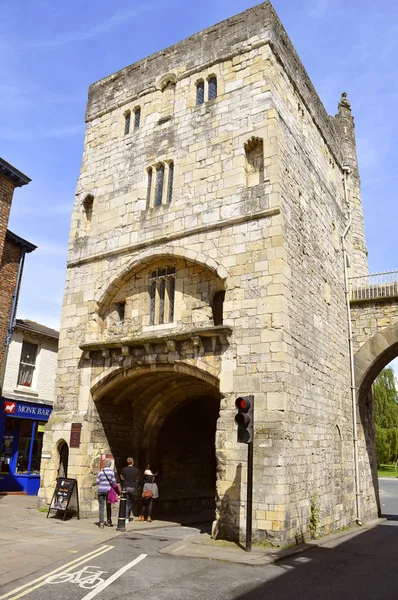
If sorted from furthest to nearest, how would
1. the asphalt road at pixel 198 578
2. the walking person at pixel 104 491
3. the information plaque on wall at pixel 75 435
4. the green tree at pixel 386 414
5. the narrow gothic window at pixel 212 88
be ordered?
the green tree at pixel 386 414, the narrow gothic window at pixel 212 88, the information plaque on wall at pixel 75 435, the walking person at pixel 104 491, the asphalt road at pixel 198 578

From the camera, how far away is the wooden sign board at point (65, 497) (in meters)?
10.4

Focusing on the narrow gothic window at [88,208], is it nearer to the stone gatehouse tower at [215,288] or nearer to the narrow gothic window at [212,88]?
the stone gatehouse tower at [215,288]

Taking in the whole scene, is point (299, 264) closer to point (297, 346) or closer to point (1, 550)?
point (297, 346)

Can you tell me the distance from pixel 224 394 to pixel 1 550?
4674 mm

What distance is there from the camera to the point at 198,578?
247 inches

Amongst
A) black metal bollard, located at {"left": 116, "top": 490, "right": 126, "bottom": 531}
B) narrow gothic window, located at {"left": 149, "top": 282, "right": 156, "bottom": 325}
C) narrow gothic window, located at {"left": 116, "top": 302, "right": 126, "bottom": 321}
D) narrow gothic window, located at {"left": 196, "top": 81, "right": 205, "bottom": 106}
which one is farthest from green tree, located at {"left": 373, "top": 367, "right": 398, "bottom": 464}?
black metal bollard, located at {"left": 116, "top": 490, "right": 126, "bottom": 531}

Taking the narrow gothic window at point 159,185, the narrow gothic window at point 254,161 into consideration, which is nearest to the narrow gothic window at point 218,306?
the narrow gothic window at point 254,161

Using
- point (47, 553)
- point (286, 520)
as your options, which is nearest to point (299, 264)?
point (286, 520)

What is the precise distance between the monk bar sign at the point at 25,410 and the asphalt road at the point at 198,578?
27.6ft

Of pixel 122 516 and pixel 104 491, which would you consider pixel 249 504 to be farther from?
pixel 104 491

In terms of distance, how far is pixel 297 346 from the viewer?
10227mm

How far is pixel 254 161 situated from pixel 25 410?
11168 mm

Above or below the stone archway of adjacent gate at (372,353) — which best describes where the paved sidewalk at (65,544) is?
below

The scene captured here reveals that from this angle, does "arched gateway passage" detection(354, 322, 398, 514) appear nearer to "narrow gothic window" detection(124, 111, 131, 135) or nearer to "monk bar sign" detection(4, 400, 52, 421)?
"narrow gothic window" detection(124, 111, 131, 135)
